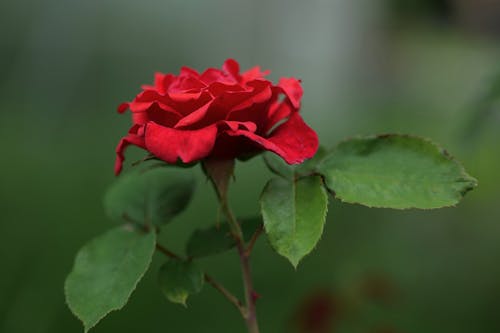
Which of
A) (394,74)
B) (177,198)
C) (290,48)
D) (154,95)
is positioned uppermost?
(154,95)

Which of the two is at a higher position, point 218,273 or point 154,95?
point 154,95

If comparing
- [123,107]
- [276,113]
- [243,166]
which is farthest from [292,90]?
[243,166]

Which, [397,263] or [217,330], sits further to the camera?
[397,263]

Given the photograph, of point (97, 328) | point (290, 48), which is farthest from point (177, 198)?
point (290, 48)

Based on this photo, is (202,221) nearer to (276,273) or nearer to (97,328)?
(276,273)

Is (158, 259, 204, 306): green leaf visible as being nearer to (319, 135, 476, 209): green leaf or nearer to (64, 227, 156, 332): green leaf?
(64, 227, 156, 332): green leaf

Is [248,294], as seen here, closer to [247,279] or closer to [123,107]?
[247,279]
